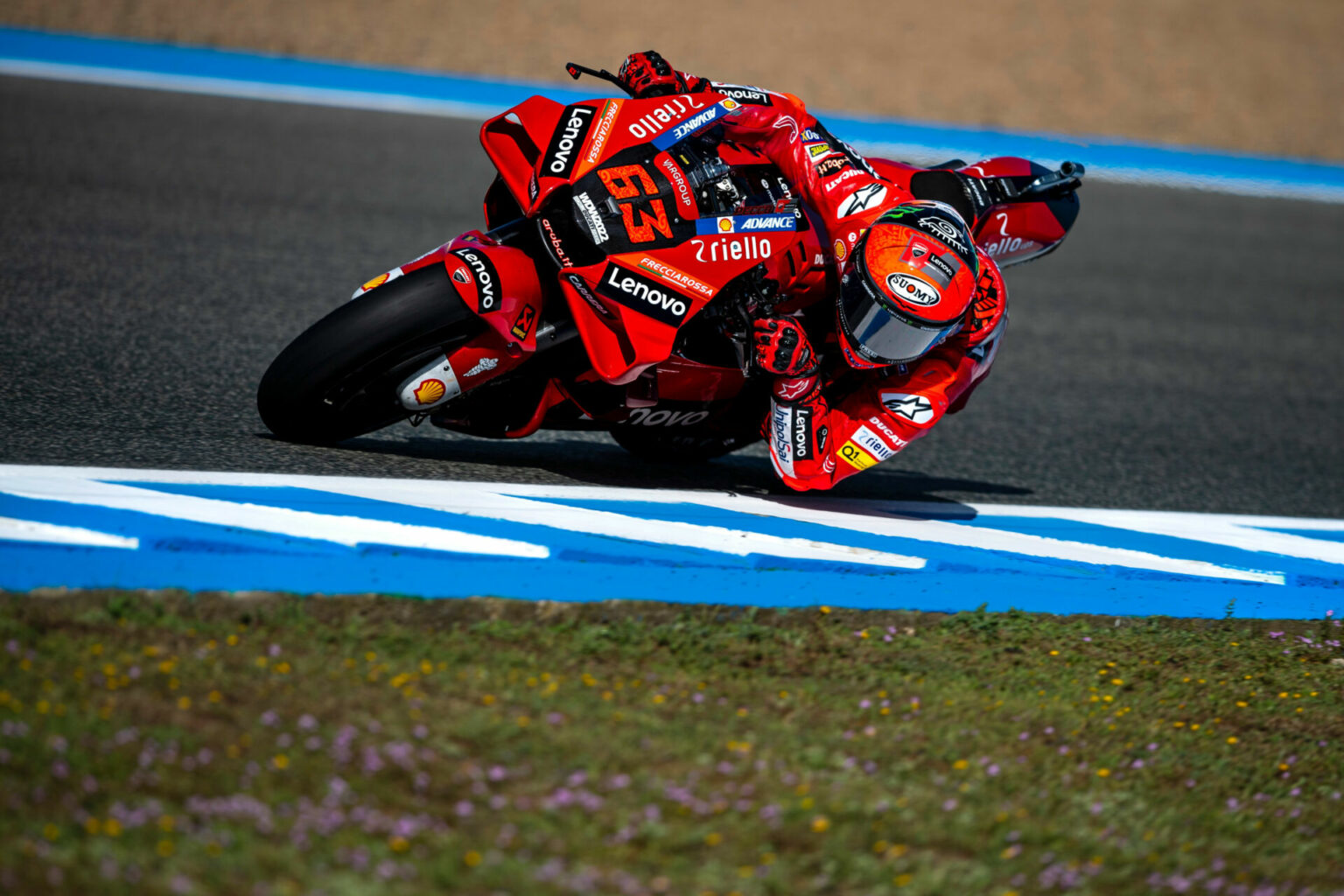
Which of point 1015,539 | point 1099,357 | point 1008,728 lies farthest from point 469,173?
point 1008,728

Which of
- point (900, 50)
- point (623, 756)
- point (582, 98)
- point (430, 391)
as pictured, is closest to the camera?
point (623, 756)

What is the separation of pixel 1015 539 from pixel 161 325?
3559mm

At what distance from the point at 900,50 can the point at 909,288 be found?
1114 centimetres

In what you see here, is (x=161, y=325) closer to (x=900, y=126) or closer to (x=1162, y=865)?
(x=1162, y=865)

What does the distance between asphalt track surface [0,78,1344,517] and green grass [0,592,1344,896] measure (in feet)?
3.74

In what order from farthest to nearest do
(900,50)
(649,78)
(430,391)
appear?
1. (900,50)
2. (649,78)
3. (430,391)

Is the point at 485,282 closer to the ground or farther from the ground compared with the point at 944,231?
closer to the ground

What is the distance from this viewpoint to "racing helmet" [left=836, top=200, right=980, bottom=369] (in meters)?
3.58

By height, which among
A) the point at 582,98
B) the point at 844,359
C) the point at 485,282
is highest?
the point at 582,98

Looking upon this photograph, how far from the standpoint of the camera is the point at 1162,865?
8.39 feet

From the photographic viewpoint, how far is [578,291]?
355 centimetres

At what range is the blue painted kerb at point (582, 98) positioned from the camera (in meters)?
9.70

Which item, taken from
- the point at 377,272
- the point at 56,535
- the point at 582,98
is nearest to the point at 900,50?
the point at 582,98

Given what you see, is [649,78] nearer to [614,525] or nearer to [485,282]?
[485,282]
